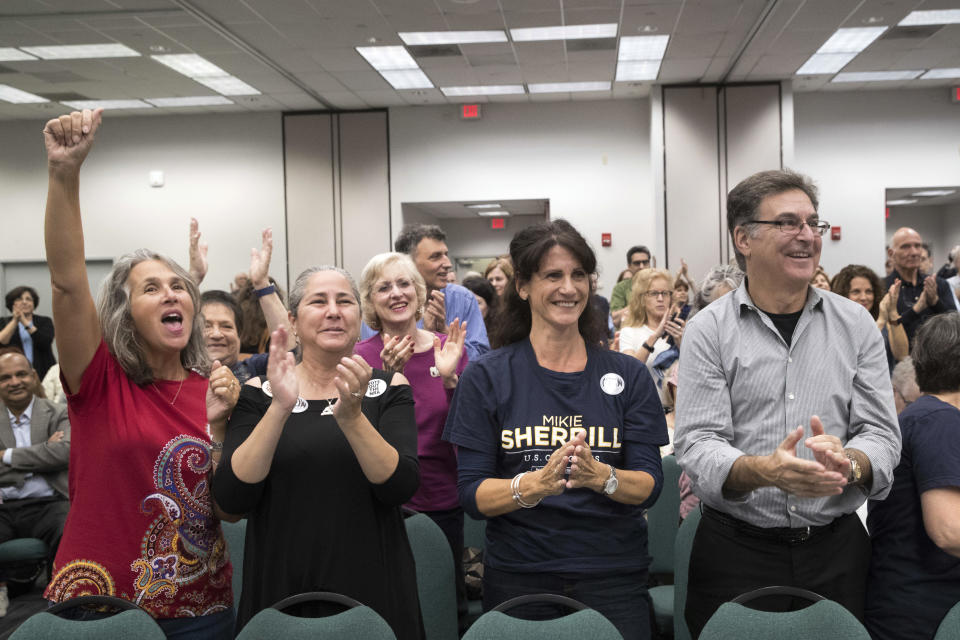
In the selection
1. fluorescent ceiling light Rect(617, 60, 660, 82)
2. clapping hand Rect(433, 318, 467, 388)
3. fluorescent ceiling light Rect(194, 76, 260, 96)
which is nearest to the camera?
clapping hand Rect(433, 318, 467, 388)

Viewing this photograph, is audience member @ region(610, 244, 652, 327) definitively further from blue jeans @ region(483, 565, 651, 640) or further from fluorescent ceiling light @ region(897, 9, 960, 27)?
blue jeans @ region(483, 565, 651, 640)

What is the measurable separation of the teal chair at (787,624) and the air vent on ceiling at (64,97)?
10877 mm

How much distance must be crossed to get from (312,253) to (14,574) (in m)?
7.34

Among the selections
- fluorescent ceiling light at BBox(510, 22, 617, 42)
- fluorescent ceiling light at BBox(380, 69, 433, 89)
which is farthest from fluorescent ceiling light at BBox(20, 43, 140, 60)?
fluorescent ceiling light at BBox(510, 22, 617, 42)

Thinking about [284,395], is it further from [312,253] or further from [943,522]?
[312,253]

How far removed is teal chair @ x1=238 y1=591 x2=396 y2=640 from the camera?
1.67 meters

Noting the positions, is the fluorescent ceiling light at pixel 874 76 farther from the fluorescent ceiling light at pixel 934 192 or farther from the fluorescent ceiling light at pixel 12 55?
the fluorescent ceiling light at pixel 12 55

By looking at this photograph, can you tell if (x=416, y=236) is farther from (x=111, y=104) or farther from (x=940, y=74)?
(x=940, y=74)

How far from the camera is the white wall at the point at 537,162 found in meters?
11.1

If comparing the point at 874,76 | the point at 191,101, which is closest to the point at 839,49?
the point at 874,76

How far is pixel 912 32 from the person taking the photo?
27.5 ft

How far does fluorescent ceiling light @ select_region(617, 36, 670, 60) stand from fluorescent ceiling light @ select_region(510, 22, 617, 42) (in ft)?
1.09

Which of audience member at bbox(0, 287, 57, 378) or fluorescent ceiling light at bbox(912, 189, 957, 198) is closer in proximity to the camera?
audience member at bbox(0, 287, 57, 378)

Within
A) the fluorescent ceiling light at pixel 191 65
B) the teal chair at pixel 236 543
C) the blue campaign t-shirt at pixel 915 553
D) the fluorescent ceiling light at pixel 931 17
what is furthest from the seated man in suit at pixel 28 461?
the fluorescent ceiling light at pixel 931 17
